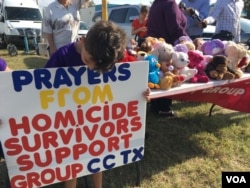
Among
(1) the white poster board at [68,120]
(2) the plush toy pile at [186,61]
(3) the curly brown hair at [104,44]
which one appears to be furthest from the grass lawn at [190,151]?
(3) the curly brown hair at [104,44]

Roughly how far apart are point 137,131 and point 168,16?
156cm

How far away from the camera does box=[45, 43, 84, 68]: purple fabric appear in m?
1.98

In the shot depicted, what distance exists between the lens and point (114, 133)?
2.11 metres

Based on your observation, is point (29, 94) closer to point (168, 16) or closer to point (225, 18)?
point (168, 16)

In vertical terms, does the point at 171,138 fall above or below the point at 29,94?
below

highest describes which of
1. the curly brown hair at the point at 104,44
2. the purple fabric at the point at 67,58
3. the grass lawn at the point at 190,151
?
the curly brown hair at the point at 104,44

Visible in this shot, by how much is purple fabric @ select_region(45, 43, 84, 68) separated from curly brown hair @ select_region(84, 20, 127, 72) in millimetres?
320

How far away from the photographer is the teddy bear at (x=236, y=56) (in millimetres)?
3057

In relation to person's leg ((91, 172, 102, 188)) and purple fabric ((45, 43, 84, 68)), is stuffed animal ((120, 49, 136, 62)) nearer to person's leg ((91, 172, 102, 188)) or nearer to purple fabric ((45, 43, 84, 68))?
purple fabric ((45, 43, 84, 68))

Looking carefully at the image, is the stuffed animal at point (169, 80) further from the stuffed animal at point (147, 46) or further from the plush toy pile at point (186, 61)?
the stuffed animal at point (147, 46)

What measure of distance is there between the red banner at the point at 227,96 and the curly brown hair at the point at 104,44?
1315mm

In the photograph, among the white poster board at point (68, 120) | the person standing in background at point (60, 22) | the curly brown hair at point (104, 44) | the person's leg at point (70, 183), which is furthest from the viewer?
the person standing in background at point (60, 22)

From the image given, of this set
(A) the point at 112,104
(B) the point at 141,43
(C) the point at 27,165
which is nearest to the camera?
(C) the point at 27,165

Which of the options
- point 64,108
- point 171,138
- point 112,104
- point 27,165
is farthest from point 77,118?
point 171,138
